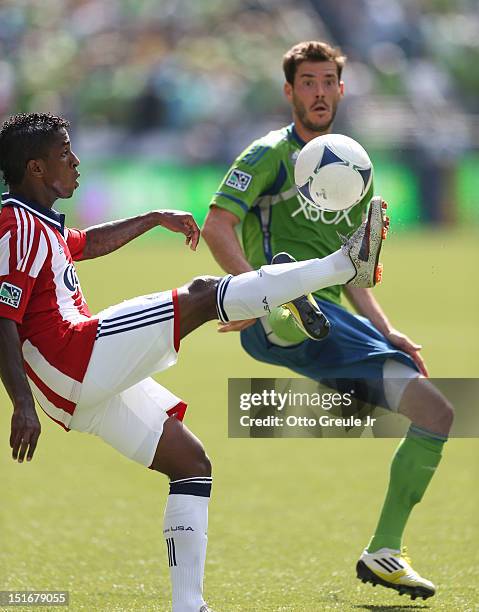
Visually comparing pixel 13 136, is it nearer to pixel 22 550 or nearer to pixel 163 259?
pixel 22 550

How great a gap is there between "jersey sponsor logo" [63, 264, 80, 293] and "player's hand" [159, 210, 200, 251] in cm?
49

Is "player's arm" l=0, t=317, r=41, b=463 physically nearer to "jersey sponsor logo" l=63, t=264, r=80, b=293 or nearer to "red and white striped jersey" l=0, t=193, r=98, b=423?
"red and white striped jersey" l=0, t=193, r=98, b=423

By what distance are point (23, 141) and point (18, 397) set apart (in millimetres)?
1036

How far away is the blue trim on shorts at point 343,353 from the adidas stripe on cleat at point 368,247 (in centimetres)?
131

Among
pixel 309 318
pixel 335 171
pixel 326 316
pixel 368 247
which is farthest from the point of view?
pixel 326 316

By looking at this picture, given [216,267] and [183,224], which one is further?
[216,267]

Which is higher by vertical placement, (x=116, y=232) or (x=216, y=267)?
(x=216, y=267)

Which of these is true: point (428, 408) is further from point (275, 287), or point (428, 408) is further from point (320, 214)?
point (275, 287)

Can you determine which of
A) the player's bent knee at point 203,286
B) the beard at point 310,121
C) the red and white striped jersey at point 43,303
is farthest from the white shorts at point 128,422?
the beard at point 310,121

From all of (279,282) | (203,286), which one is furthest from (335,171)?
(203,286)

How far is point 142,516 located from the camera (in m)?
7.40

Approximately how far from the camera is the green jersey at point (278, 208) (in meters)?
5.77

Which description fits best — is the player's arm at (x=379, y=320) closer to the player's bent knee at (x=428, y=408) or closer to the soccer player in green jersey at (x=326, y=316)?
the soccer player in green jersey at (x=326, y=316)

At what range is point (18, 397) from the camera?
13.9 ft
